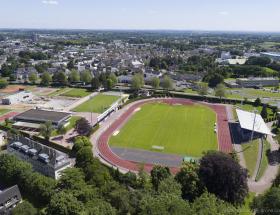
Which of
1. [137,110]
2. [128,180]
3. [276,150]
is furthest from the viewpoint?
[137,110]

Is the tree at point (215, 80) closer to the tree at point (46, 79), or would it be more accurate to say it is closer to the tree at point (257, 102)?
the tree at point (257, 102)

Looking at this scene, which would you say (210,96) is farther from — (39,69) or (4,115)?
(39,69)

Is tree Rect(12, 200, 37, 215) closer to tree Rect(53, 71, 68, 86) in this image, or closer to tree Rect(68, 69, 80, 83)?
tree Rect(53, 71, 68, 86)

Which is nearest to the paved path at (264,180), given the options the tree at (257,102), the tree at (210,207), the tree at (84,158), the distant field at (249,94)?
the tree at (210,207)

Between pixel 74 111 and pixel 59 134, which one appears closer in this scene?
pixel 59 134

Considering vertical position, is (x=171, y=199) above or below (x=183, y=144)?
above

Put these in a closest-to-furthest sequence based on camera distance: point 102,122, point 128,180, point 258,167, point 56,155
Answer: point 128,180, point 56,155, point 258,167, point 102,122

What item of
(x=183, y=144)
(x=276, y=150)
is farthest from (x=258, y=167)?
(x=183, y=144)
